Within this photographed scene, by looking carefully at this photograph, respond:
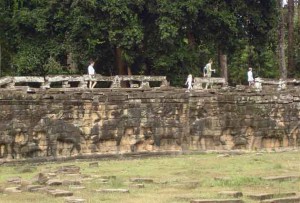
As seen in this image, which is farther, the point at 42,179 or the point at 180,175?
the point at 180,175

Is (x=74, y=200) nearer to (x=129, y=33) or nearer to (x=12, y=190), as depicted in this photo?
(x=12, y=190)

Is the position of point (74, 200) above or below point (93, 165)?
above

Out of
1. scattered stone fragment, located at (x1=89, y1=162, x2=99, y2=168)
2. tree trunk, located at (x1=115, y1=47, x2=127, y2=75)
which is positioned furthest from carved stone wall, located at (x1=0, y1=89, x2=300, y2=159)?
tree trunk, located at (x1=115, y1=47, x2=127, y2=75)

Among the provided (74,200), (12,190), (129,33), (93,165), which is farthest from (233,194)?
(129,33)

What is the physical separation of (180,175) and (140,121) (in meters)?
7.89

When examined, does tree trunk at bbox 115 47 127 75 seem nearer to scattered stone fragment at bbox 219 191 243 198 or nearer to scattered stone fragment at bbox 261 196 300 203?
scattered stone fragment at bbox 219 191 243 198

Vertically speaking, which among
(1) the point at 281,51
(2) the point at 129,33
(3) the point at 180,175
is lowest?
(3) the point at 180,175

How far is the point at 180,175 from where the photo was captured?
2223 centimetres

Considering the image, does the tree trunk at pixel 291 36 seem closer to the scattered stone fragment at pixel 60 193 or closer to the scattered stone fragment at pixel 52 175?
the scattered stone fragment at pixel 52 175

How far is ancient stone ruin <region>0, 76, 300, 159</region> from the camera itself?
2755 centimetres

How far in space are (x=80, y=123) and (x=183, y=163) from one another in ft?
16.5

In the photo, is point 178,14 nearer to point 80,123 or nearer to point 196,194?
point 80,123

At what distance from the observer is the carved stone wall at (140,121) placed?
27.5 metres

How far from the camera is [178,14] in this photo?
1458 inches
